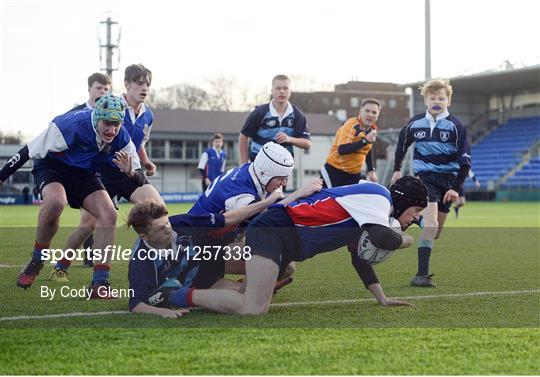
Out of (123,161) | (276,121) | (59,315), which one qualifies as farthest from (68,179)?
(276,121)

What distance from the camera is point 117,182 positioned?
336 inches

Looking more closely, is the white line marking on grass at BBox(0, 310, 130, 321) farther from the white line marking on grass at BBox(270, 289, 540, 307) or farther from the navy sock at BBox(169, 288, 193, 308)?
the white line marking on grass at BBox(270, 289, 540, 307)

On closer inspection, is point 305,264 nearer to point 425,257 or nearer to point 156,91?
point 425,257

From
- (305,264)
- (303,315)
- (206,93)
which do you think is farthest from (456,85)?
(303,315)

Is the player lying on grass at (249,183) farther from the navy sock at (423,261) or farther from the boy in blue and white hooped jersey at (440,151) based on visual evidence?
the boy in blue and white hooped jersey at (440,151)

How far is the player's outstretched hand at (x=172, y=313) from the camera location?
604 cm

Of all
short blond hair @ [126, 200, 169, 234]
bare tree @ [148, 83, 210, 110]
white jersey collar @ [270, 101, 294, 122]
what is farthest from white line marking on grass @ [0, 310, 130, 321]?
bare tree @ [148, 83, 210, 110]

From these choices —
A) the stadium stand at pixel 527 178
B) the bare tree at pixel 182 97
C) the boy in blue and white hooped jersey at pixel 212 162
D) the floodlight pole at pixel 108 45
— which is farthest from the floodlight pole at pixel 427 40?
the bare tree at pixel 182 97

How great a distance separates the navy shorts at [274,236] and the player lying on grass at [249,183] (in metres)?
0.38

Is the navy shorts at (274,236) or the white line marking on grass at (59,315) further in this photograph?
the navy shorts at (274,236)

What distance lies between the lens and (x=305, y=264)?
10633 millimetres

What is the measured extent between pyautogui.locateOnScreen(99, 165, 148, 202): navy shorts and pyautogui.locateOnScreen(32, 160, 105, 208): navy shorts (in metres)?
0.53

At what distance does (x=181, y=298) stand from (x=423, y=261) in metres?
3.24

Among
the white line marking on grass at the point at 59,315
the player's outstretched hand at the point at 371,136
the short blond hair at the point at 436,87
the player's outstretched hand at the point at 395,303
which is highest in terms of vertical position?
the short blond hair at the point at 436,87
